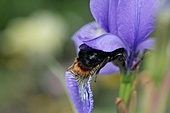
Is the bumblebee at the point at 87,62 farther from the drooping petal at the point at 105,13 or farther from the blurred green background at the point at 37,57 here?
the blurred green background at the point at 37,57

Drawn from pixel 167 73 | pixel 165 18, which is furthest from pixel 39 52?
pixel 165 18

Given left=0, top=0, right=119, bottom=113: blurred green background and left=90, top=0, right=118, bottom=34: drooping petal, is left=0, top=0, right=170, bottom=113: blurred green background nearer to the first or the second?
left=0, top=0, right=119, bottom=113: blurred green background

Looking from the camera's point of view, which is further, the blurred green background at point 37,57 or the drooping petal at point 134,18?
the blurred green background at point 37,57

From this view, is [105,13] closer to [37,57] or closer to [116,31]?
[116,31]

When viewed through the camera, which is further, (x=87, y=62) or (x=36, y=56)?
(x=36, y=56)

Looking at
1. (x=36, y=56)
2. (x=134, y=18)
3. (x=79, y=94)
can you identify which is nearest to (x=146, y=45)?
(x=134, y=18)

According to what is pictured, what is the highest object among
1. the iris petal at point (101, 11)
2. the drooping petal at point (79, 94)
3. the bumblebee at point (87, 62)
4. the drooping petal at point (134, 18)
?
the iris petal at point (101, 11)

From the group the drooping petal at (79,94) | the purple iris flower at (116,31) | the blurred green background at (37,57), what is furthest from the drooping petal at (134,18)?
the blurred green background at (37,57)
